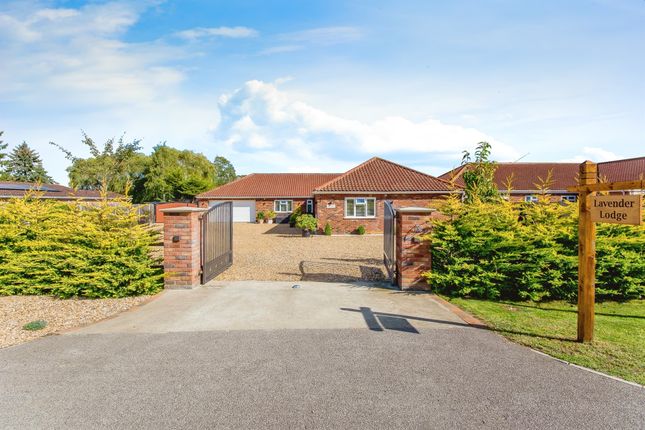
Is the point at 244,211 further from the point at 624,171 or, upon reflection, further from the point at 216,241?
the point at 624,171

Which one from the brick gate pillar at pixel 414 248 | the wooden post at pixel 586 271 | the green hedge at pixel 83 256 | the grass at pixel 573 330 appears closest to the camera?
the grass at pixel 573 330

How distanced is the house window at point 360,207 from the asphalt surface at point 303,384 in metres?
16.4

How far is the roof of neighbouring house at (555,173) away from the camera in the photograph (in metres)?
29.0

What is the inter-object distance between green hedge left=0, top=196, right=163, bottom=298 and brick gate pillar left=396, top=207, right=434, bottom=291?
4932 mm

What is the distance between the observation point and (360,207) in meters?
21.0

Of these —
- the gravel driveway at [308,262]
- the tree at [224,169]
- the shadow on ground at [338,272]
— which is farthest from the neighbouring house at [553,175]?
the tree at [224,169]

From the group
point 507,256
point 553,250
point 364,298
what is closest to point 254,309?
point 364,298

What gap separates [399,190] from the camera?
Result: 2048cm

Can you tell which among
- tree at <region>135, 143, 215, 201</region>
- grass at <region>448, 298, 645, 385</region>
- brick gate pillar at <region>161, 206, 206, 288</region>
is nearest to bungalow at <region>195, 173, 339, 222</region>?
tree at <region>135, 143, 215, 201</region>

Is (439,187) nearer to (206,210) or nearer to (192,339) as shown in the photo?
(206,210)

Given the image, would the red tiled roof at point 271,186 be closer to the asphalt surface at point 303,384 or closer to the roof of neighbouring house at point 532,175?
the roof of neighbouring house at point 532,175

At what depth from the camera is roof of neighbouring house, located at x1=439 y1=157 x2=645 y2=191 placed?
29.0 metres

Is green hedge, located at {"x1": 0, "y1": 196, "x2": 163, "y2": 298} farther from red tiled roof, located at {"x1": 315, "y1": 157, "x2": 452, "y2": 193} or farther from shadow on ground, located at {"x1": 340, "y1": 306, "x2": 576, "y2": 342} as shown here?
red tiled roof, located at {"x1": 315, "y1": 157, "x2": 452, "y2": 193}

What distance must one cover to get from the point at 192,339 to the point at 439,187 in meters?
18.4
